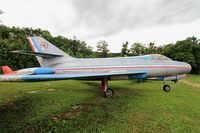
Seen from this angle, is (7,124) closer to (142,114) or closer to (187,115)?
(142,114)

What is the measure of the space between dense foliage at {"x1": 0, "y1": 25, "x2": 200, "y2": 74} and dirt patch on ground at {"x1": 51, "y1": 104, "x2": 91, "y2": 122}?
1066 inches

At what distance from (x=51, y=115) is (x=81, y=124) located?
62.9 inches

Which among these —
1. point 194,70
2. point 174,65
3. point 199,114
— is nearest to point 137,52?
point 194,70

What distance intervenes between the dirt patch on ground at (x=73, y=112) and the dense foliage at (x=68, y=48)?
88.9 ft

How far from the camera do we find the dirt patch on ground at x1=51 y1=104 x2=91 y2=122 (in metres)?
6.61

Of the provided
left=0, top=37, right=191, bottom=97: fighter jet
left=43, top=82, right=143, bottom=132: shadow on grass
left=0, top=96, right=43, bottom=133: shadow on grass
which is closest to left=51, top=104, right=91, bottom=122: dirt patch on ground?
left=43, top=82, right=143, bottom=132: shadow on grass

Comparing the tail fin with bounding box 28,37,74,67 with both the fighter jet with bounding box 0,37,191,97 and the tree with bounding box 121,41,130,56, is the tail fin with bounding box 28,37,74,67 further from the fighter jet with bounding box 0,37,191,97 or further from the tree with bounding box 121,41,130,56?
the tree with bounding box 121,41,130,56

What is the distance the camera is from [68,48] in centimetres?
6112

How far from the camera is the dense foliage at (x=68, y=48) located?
35.2 m

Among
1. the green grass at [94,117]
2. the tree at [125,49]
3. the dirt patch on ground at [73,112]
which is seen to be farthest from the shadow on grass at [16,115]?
the tree at [125,49]

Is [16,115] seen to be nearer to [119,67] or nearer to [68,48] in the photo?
[119,67]

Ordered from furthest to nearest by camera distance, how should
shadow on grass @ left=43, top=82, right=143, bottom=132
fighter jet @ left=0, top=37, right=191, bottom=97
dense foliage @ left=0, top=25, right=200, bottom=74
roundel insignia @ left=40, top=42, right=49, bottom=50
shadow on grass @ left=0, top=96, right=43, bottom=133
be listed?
dense foliage @ left=0, top=25, right=200, bottom=74 → roundel insignia @ left=40, top=42, right=49, bottom=50 → fighter jet @ left=0, top=37, right=191, bottom=97 → shadow on grass @ left=0, top=96, right=43, bottom=133 → shadow on grass @ left=43, top=82, right=143, bottom=132

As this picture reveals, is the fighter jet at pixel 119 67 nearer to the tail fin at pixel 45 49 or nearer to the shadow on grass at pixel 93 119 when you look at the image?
the tail fin at pixel 45 49

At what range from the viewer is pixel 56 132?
211 inches
